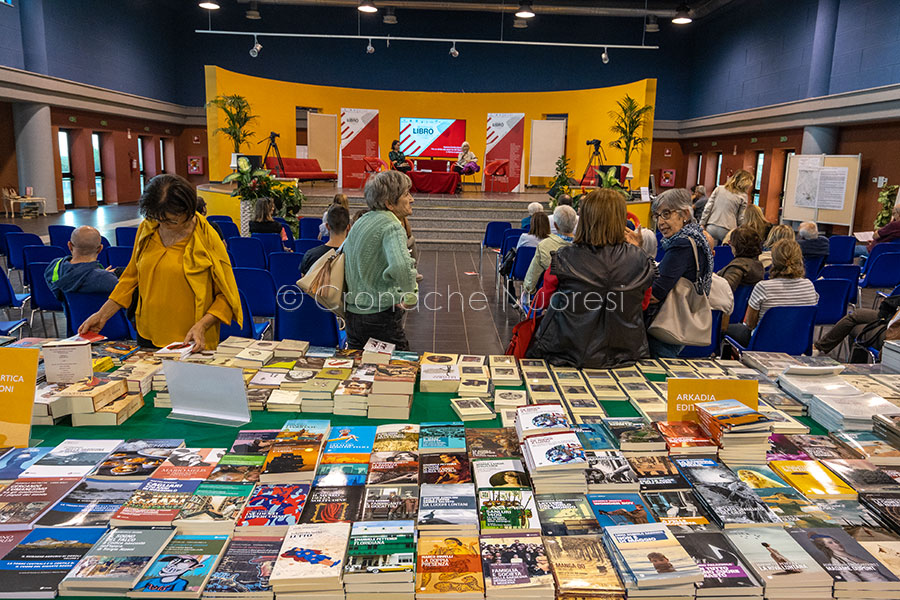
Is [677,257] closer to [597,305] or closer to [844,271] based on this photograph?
[597,305]

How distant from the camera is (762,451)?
74.8 inches

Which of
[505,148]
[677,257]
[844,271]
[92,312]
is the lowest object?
[92,312]

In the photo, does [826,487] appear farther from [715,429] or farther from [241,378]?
[241,378]

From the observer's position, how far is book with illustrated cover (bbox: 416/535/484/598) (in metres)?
1.35

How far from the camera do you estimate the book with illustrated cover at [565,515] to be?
1.56 meters

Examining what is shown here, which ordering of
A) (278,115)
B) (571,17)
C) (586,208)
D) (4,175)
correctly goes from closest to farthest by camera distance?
(586,208), (4,175), (278,115), (571,17)

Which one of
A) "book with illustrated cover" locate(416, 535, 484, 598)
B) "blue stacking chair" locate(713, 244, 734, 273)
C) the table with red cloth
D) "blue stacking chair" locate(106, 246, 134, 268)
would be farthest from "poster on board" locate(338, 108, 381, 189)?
"book with illustrated cover" locate(416, 535, 484, 598)

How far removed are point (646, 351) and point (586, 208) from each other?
0.75 m

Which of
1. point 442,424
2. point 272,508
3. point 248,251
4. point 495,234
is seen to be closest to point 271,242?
point 248,251

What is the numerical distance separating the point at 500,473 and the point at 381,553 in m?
0.46

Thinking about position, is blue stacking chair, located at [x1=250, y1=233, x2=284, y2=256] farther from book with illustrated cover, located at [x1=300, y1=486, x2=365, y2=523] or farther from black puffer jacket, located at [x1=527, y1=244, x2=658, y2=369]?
book with illustrated cover, located at [x1=300, y1=486, x2=365, y2=523]

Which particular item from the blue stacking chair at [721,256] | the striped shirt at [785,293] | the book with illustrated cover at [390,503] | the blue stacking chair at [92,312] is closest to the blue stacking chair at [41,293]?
the blue stacking chair at [92,312]

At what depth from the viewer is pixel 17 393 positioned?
1.95 metres

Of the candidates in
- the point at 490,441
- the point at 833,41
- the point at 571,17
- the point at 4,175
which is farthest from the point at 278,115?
the point at 490,441
